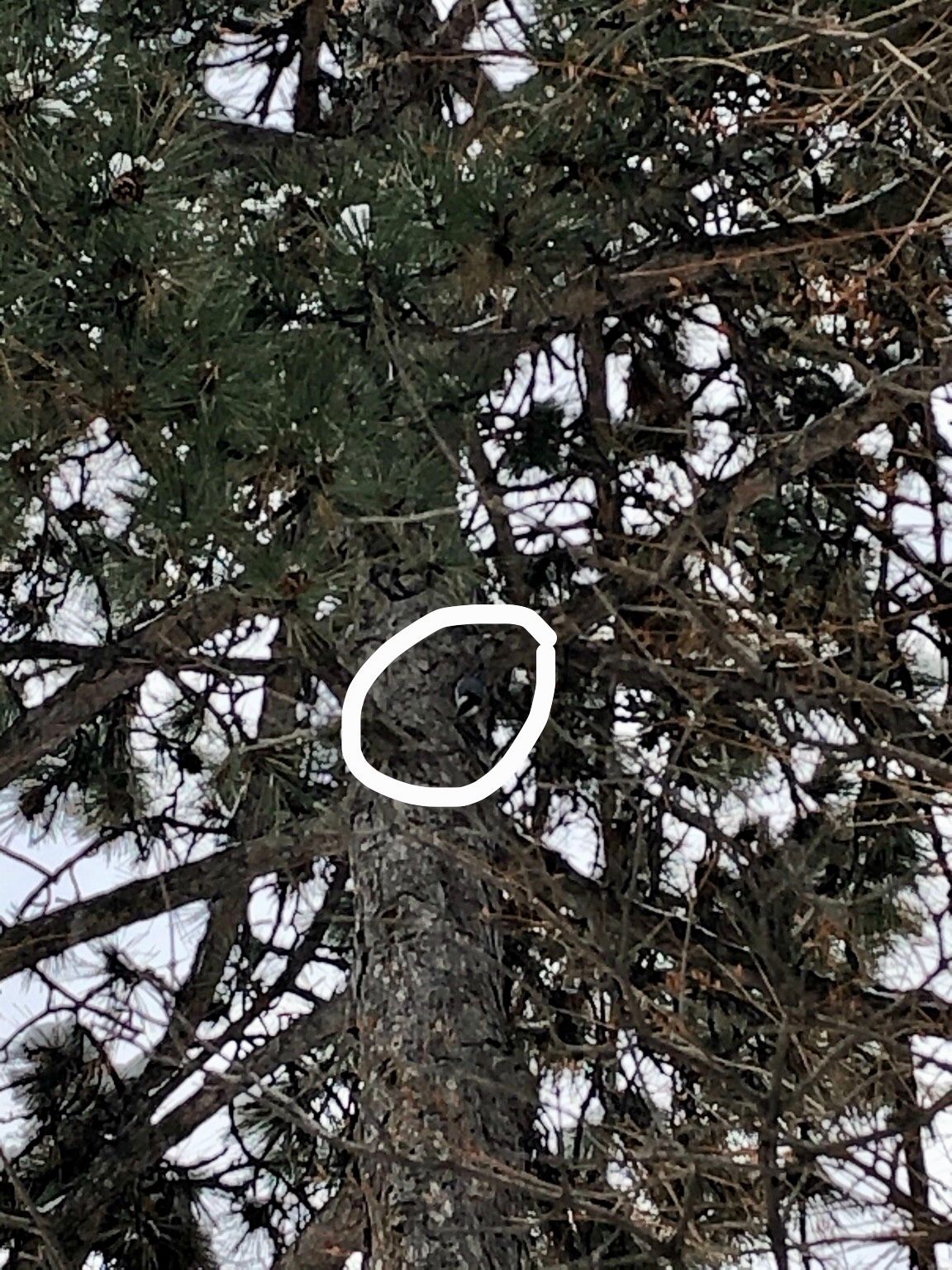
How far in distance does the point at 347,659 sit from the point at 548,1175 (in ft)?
2.14

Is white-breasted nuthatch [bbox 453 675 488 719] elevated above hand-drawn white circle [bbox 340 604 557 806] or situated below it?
above

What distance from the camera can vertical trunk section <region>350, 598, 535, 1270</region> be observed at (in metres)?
1.46

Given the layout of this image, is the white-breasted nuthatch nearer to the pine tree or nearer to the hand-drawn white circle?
the pine tree

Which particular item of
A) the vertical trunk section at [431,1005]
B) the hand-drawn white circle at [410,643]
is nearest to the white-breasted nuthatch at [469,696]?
the vertical trunk section at [431,1005]

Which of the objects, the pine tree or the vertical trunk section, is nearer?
the pine tree

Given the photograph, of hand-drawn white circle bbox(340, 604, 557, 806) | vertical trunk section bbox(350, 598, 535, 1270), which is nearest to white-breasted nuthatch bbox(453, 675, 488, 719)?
vertical trunk section bbox(350, 598, 535, 1270)

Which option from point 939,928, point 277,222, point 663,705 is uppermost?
point 277,222

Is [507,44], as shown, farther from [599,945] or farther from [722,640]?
[599,945]

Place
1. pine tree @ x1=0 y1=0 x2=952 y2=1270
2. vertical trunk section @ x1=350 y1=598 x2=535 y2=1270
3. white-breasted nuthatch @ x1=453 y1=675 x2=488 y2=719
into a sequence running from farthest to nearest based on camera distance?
white-breasted nuthatch @ x1=453 y1=675 x2=488 y2=719
vertical trunk section @ x1=350 y1=598 x2=535 y2=1270
pine tree @ x1=0 y1=0 x2=952 y2=1270

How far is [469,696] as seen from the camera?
180 cm

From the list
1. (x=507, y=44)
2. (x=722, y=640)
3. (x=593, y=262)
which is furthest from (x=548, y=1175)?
(x=507, y=44)

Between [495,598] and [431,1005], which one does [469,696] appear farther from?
[431,1005]

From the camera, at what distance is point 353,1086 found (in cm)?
218

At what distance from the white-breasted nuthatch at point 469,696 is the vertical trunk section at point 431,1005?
0.06 ft
